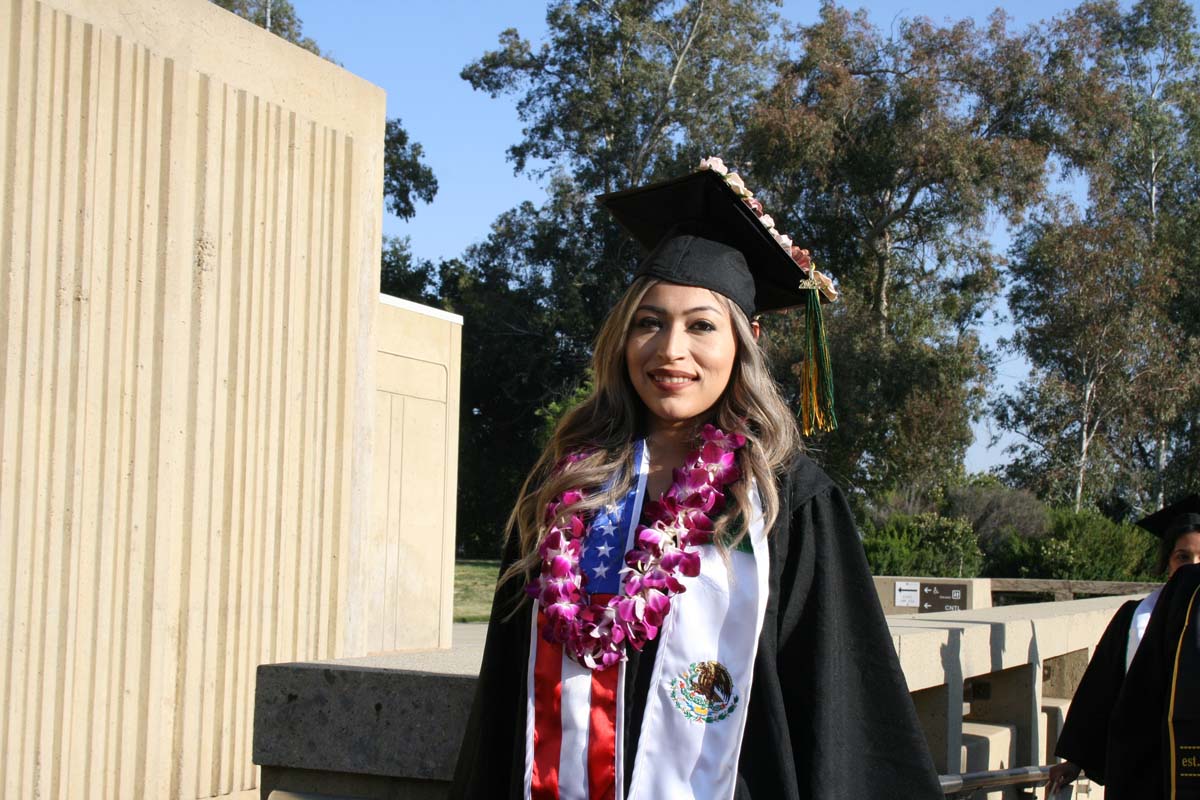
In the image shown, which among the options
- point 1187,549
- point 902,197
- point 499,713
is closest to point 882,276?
point 902,197

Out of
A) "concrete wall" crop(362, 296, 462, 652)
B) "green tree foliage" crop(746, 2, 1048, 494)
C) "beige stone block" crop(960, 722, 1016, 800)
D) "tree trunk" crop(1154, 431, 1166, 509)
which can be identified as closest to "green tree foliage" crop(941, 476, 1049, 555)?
"green tree foliage" crop(746, 2, 1048, 494)

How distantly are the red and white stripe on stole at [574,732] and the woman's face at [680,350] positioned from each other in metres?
0.44

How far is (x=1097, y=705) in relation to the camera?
5.25m

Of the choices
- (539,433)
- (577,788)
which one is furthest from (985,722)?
(539,433)

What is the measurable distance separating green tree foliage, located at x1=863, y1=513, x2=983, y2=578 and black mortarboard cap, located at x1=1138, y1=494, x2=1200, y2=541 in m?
13.2

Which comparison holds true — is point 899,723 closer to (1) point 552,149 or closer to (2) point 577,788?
(2) point 577,788

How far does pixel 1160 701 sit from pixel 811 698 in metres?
2.74

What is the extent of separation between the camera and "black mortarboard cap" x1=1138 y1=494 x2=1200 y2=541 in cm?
625

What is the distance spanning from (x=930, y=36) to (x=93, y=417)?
88.1 feet

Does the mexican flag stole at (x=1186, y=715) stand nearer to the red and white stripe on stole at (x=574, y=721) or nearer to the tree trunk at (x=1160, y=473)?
the red and white stripe on stole at (x=574, y=721)

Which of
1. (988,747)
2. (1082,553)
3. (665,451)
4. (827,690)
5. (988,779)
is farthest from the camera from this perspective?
(1082,553)

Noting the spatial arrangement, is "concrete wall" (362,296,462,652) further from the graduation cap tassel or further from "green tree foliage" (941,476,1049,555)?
"green tree foliage" (941,476,1049,555)

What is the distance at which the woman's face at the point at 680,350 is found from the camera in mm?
2656

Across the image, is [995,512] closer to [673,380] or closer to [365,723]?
[365,723]
